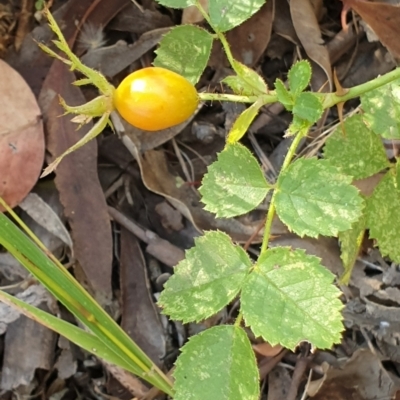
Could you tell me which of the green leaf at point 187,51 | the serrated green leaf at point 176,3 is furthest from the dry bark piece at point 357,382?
the serrated green leaf at point 176,3

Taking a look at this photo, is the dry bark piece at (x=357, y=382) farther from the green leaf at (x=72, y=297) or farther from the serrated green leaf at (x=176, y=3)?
the serrated green leaf at (x=176, y=3)

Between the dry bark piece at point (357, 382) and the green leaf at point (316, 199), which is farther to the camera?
the dry bark piece at point (357, 382)

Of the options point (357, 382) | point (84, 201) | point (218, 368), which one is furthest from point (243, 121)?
point (357, 382)

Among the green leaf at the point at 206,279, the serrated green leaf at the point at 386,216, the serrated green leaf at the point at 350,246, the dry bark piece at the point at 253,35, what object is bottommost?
the serrated green leaf at the point at 350,246

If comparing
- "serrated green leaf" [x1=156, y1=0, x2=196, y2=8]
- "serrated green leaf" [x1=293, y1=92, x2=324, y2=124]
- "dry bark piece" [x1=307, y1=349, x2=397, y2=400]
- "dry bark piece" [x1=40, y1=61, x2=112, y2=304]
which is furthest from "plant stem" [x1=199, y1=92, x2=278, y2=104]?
"dry bark piece" [x1=307, y1=349, x2=397, y2=400]

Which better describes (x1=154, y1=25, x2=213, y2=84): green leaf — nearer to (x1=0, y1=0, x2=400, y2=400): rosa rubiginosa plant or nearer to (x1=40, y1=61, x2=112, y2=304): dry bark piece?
(x1=0, y1=0, x2=400, y2=400): rosa rubiginosa plant
